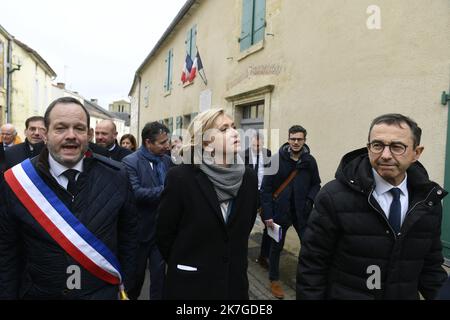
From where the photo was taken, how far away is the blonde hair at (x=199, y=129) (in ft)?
7.25

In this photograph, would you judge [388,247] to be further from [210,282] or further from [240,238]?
[210,282]

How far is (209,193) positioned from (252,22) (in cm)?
679

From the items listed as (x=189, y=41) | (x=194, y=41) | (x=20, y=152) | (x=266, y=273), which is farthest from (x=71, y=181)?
(x=189, y=41)

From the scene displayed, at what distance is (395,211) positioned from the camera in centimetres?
184

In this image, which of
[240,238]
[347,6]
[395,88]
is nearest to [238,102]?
[347,6]

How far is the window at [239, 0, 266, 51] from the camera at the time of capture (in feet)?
25.0

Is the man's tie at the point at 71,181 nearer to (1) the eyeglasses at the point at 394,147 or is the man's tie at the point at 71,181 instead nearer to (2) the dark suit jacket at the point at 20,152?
(1) the eyeglasses at the point at 394,147

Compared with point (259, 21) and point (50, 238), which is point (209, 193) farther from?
point (259, 21)

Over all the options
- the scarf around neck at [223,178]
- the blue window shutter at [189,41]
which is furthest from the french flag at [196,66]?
the scarf around neck at [223,178]

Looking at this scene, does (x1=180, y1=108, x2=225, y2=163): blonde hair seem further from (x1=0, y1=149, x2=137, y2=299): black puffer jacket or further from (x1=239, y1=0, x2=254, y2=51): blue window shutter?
(x1=239, y1=0, x2=254, y2=51): blue window shutter

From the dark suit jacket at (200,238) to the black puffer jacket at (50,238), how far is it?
33cm

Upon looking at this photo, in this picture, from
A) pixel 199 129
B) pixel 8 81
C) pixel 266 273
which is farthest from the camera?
pixel 8 81

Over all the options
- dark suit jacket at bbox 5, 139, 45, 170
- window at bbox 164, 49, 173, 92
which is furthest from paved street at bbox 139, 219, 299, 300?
window at bbox 164, 49, 173, 92

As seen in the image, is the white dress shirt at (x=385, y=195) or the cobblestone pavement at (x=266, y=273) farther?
the cobblestone pavement at (x=266, y=273)
